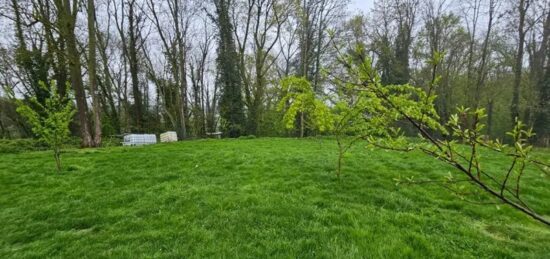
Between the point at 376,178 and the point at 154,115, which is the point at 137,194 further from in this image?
the point at 154,115

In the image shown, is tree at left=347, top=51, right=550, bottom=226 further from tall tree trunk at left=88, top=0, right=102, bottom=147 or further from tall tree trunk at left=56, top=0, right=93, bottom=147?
tall tree trunk at left=88, top=0, right=102, bottom=147

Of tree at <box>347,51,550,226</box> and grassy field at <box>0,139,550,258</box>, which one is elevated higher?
tree at <box>347,51,550,226</box>

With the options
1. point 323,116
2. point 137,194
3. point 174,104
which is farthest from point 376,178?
point 174,104

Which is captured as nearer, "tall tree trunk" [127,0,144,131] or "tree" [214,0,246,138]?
"tree" [214,0,246,138]

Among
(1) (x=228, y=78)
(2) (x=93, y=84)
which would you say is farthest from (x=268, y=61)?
(2) (x=93, y=84)

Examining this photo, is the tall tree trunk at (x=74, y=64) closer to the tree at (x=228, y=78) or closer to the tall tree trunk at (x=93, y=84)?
the tall tree trunk at (x=93, y=84)

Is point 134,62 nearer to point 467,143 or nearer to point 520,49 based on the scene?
point 467,143

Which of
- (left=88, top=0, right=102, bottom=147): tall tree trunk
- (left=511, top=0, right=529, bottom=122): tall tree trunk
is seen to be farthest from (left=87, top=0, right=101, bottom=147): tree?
(left=511, top=0, right=529, bottom=122): tall tree trunk

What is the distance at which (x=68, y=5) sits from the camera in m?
12.9

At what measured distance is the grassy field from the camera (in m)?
3.45

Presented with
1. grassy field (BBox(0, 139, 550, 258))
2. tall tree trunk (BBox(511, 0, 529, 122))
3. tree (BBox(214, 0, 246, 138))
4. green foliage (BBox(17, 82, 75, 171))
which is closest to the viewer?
grassy field (BBox(0, 139, 550, 258))

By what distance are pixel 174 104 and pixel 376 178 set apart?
20.3 m

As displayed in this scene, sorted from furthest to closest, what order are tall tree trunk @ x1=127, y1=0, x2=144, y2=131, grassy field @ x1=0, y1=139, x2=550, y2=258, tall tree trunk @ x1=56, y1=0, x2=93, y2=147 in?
tall tree trunk @ x1=127, y1=0, x2=144, y2=131, tall tree trunk @ x1=56, y1=0, x2=93, y2=147, grassy field @ x1=0, y1=139, x2=550, y2=258

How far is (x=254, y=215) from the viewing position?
4.35 metres
